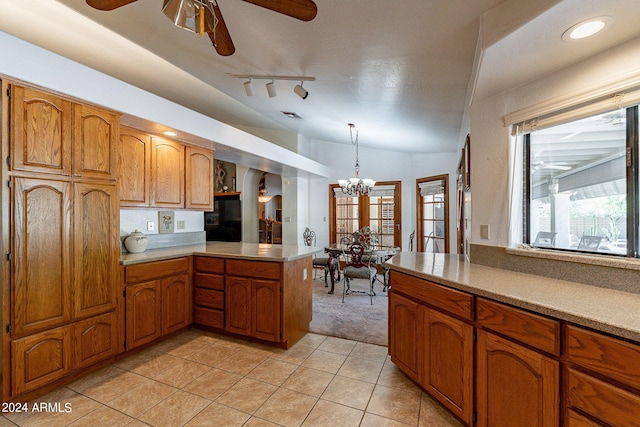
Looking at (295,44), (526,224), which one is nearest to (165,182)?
(295,44)

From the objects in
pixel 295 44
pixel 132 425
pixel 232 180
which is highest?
pixel 295 44

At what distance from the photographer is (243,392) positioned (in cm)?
202

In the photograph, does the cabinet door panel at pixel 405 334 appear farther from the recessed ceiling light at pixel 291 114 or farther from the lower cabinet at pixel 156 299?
the recessed ceiling light at pixel 291 114

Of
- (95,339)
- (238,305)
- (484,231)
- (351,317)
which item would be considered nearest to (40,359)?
(95,339)

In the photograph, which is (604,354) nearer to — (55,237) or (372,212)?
(55,237)

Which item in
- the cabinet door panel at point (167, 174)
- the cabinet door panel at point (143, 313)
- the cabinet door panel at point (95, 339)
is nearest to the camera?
the cabinet door panel at point (95, 339)

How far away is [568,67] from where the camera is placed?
166cm

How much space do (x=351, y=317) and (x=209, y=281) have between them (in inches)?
68.0

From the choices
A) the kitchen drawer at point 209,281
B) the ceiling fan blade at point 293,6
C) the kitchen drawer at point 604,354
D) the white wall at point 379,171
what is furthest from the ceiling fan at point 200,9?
the white wall at point 379,171

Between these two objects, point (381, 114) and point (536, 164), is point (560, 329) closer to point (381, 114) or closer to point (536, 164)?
point (536, 164)

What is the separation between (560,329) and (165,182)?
134 inches

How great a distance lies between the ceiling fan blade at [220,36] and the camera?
1.42 m

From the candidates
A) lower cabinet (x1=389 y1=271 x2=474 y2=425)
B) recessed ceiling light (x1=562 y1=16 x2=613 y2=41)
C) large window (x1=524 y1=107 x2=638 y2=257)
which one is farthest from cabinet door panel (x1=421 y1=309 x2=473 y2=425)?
recessed ceiling light (x1=562 y1=16 x2=613 y2=41)

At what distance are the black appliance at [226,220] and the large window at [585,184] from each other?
560 centimetres
